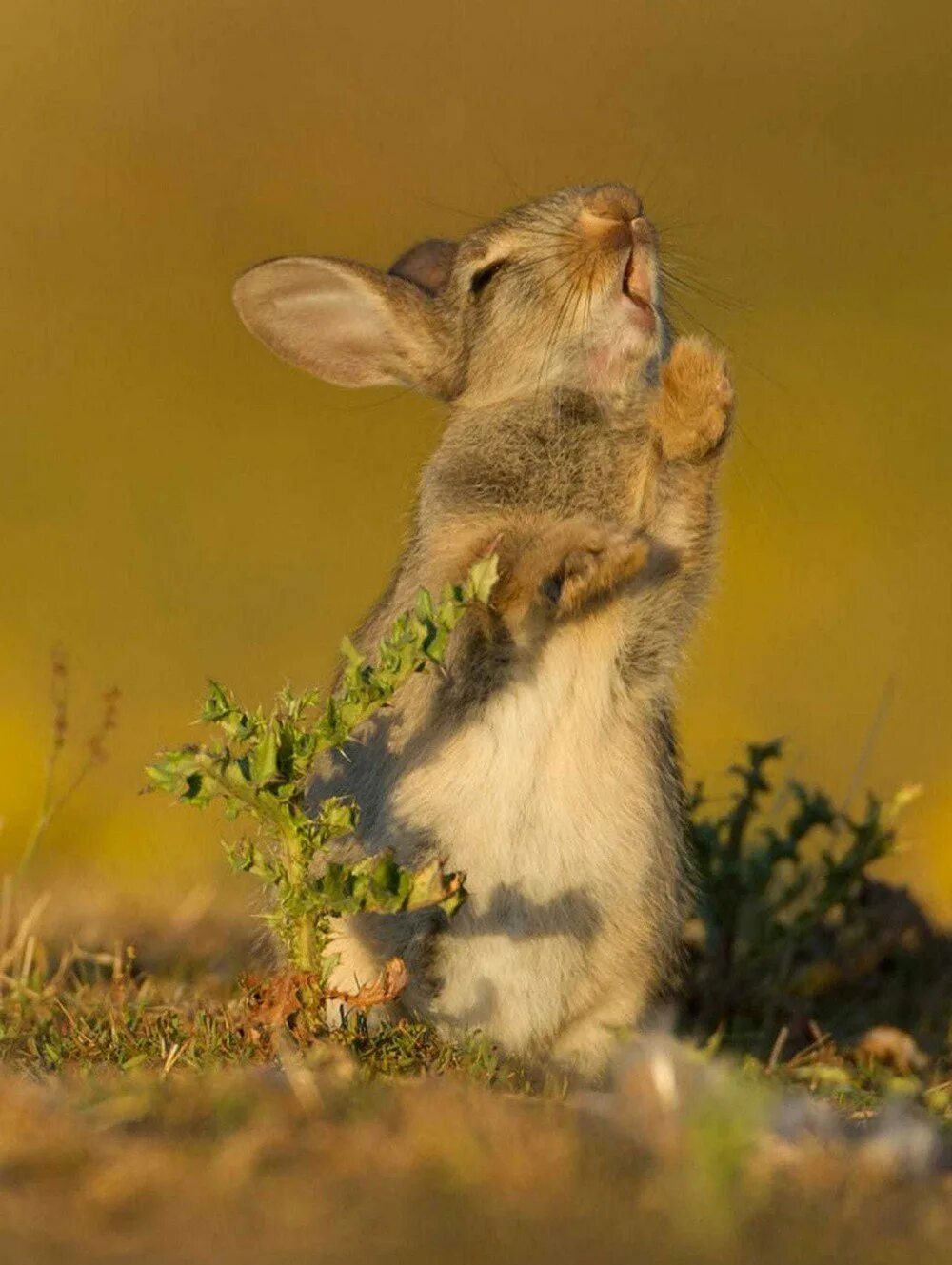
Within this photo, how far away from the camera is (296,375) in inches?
519

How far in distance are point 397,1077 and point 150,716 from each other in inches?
199

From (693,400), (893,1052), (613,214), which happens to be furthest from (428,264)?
(893,1052)

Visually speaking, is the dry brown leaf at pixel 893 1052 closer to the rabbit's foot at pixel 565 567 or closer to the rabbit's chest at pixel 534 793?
the rabbit's chest at pixel 534 793

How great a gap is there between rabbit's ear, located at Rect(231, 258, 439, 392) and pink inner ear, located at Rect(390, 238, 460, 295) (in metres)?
0.26

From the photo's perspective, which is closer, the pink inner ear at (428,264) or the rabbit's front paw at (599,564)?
the rabbit's front paw at (599,564)

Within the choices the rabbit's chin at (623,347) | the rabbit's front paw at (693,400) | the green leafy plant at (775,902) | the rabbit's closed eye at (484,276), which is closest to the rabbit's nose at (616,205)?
the rabbit's chin at (623,347)

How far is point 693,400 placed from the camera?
207 inches

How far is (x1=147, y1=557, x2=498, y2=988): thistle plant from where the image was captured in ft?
13.7

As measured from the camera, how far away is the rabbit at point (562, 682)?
17.0 feet

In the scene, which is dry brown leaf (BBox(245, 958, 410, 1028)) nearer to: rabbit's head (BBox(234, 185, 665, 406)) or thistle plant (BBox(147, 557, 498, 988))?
thistle plant (BBox(147, 557, 498, 988))

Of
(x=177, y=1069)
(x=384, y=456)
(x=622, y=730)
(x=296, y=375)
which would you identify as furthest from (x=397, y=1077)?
(x=296, y=375)

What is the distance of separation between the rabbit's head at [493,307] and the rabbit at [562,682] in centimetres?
1

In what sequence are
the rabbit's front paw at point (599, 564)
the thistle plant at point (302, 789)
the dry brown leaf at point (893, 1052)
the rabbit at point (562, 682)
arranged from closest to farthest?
A: the thistle plant at point (302, 789), the rabbit's front paw at point (599, 564), the rabbit at point (562, 682), the dry brown leaf at point (893, 1052)

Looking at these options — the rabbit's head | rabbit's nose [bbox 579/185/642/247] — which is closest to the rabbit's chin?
the rabbit's head
